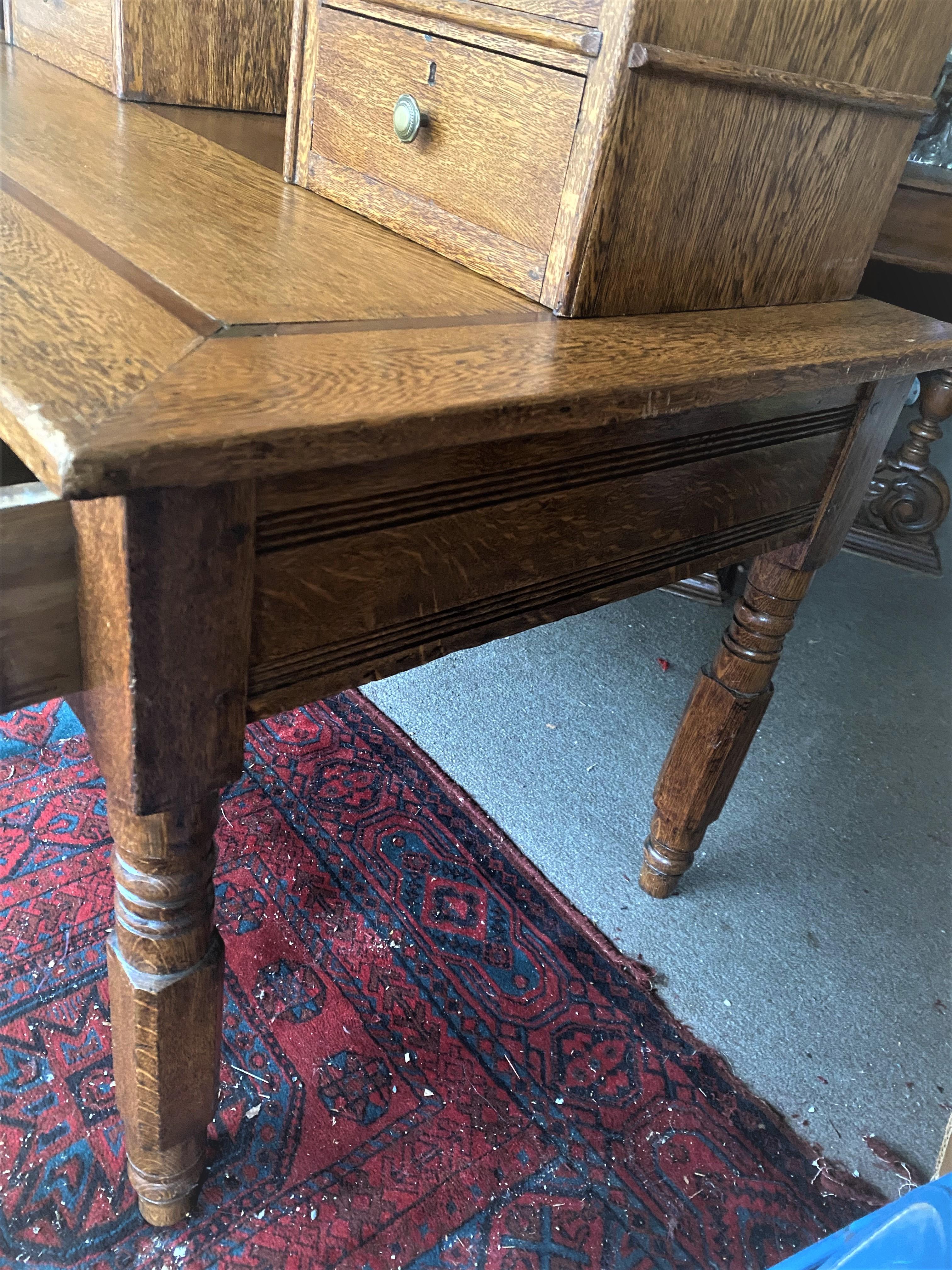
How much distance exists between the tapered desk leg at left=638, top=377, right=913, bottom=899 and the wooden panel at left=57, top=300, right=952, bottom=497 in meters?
0.13

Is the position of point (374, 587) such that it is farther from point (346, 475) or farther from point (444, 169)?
point (444, 169)

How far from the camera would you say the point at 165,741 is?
1.51 ft

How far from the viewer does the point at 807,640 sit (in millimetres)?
1822

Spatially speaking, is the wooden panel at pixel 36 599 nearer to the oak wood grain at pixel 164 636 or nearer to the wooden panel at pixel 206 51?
the oak wood grain at pixel 164 636

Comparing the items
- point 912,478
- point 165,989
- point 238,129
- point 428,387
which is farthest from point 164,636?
point 912,478

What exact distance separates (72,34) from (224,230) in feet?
2.41

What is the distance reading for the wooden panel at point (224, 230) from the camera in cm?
54

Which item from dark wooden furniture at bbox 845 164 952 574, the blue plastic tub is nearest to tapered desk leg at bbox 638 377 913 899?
the blue plastic tub

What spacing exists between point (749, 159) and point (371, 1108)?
0.86 metres

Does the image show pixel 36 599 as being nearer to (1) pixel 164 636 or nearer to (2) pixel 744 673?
(1) pixel 164 636

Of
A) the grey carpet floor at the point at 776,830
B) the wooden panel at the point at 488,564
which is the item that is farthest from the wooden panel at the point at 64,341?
the grey carpet floor at the point at 776,830

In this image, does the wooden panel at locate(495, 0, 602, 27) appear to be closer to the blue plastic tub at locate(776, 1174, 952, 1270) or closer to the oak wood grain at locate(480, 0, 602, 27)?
the oak wood grain at locate(480, 0, 602, 27)

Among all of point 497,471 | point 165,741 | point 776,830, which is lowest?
point 776,830

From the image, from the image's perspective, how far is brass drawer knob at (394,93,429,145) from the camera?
2.18ft
